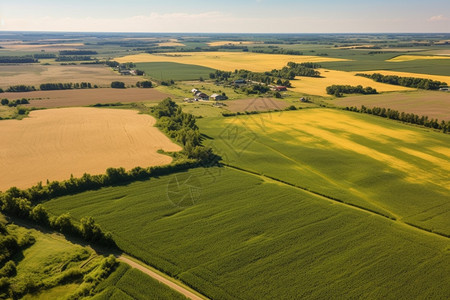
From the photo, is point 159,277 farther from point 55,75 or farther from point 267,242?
point 55,75

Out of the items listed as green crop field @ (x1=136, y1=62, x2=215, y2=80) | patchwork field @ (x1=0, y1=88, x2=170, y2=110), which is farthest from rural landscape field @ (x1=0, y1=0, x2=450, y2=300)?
green crop field @ (x1=136, y1=62, x2=215, y2=80)

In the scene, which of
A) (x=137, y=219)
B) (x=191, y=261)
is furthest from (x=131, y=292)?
(x=137, y=219)

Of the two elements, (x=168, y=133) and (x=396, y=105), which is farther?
(x=396, y=105)

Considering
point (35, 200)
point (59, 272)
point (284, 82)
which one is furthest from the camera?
point (284, 82)

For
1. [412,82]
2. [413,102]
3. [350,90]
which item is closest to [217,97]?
[350,90]

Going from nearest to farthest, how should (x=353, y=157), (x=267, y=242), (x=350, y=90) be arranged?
(x=267, y=242) → (x=353, y=157) → (x=350, y=90)

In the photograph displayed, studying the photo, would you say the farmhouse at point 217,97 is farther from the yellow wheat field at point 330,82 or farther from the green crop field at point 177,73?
the green crop field at point 177,73

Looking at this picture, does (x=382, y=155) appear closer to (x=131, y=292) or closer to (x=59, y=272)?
(x=131, y=292)
